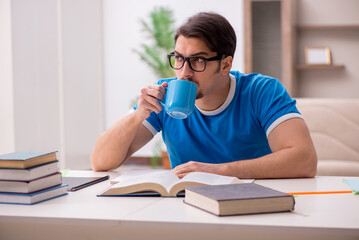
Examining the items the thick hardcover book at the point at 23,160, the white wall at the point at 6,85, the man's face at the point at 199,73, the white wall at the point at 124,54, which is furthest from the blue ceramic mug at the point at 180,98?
the white wall at the point at 124,54

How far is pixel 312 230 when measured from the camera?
2.81 feet

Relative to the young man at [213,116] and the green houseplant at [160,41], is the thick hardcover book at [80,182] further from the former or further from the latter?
the green houseplant at [160,41]

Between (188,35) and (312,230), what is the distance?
102cm

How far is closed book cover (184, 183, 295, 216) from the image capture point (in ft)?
3.14

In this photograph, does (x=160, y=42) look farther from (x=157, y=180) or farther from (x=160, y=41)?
(x=157, y=180)

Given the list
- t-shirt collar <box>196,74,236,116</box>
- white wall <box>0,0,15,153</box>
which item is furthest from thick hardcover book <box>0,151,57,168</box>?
white wall <box>0,0,15,153</box>

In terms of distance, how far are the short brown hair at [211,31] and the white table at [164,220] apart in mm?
693

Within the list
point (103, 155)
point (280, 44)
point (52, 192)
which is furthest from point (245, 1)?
point (52, 192)

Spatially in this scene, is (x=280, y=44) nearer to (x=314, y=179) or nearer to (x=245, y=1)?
(x=245, y=1)

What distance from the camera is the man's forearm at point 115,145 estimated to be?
1750mm

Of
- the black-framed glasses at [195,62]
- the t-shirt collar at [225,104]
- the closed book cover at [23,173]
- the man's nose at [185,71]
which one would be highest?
the black-framed glasses at [195,62]

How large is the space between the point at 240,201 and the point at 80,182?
0.64 meters

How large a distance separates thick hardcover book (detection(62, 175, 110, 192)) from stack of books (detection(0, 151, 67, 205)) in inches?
4.4

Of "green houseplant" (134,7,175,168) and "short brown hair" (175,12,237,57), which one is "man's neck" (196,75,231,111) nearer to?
"short brown hair" (175,12,237,57)
